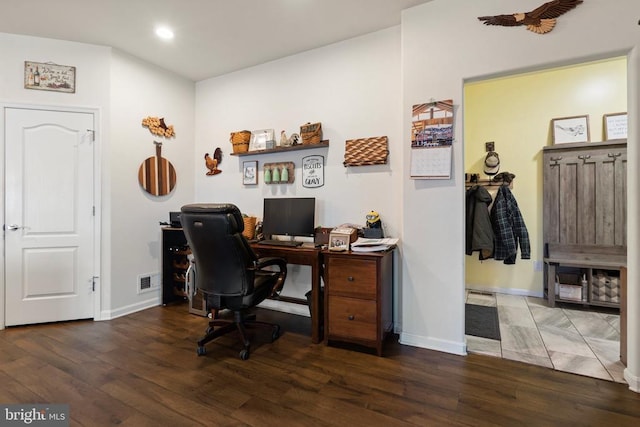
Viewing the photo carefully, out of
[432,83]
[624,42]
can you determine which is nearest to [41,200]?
[432,83]

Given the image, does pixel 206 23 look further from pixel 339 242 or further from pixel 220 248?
pixel 339 242

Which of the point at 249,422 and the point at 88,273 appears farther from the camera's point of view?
the point at 88,273

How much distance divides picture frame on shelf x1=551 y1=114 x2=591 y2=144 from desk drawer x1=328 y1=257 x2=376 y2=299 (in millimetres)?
3080

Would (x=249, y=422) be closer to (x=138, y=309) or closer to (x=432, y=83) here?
(x=138, y=309)

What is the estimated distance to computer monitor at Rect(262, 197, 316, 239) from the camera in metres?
2.94

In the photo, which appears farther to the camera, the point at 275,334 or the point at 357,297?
the point at 275,334

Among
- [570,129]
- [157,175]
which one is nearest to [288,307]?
[157,175]

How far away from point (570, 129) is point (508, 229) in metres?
1.40

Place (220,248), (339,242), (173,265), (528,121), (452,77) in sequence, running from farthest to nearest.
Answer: (528,121)
(173,265)
(339,242)
(452,77)
(220,248)

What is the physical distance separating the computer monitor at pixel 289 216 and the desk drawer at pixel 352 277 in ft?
1.84

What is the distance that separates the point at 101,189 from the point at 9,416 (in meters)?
2.09

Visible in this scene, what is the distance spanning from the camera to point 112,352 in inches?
94.1

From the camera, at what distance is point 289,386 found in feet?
6.34

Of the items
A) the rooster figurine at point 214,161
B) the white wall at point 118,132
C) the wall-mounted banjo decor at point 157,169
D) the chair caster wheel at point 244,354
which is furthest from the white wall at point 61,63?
the chair caster wheel at point 244,354
